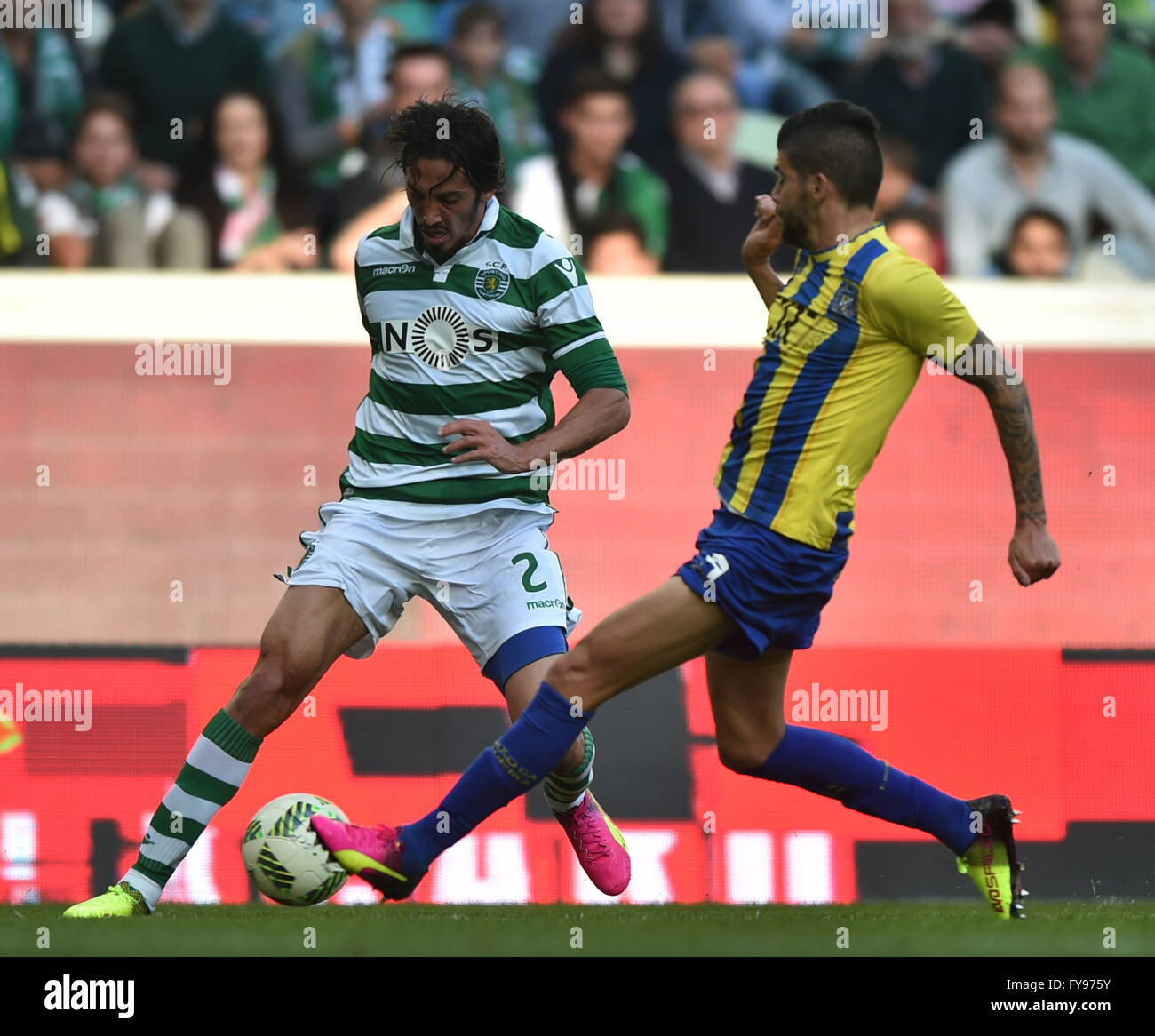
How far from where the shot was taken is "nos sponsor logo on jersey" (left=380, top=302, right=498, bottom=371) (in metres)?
4.58

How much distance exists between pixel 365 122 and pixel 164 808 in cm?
571

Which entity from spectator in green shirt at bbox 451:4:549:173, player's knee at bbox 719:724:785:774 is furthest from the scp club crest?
spectator in green shirt at bbox 451:4:549:173

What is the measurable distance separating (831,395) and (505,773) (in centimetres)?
116

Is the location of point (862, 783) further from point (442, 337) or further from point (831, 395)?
point (442, 337)

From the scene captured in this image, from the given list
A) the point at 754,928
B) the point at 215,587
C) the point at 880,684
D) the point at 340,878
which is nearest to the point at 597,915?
the point at 754,928

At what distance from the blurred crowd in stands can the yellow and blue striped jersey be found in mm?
5119

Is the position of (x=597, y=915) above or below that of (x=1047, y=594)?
below

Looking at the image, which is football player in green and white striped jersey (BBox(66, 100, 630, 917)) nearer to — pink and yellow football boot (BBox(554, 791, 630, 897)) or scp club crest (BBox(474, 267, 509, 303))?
scp club crest (BBox(474, 267, 509, 303))

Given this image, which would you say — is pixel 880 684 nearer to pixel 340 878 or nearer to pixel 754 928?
pixel 754 928

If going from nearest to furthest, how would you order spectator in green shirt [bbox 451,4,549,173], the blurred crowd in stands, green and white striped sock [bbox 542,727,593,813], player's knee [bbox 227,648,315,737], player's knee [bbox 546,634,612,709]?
player's knee [bbox 546,634,612,709]
player's knee [bbox 227,648,315,737]
green and white striped sock [bbox 542,727,593,813]
the blurred crowd in stands
spectator in green shirt [bbox 451,4,549,173]

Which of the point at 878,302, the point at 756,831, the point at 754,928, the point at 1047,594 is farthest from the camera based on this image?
the point at 1047,594

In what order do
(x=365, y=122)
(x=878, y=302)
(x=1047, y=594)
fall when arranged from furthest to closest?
(x=365, y=122), (x=1047, y=594), (x=878, y=302)

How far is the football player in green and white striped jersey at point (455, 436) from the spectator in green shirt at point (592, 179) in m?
4.62

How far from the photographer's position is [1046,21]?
9.93 meters
